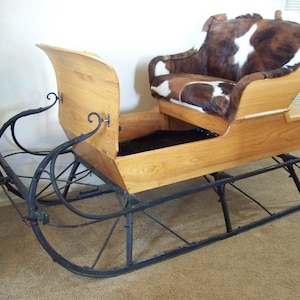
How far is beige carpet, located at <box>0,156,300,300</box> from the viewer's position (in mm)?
1286

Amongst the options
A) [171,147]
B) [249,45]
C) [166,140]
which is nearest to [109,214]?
[171,147]

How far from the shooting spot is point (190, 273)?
1381mm

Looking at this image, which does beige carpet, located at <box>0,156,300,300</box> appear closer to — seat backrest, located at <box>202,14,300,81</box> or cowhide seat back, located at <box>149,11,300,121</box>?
cowhide seat back, located at <box>149,11,300,121</box>

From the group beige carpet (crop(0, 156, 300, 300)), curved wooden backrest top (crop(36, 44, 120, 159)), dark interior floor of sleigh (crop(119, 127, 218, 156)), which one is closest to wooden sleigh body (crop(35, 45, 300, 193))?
curved wooden backrest top (crop(36, 44, 120, 159))

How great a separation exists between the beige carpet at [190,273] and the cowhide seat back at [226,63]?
59 cm

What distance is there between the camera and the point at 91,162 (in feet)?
4.85

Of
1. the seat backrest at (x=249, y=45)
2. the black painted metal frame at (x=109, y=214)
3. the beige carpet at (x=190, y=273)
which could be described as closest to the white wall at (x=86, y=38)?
the seat backrest at (x=249, y=45)

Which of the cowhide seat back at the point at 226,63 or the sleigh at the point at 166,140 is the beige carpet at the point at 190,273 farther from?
the cowhide seat back at the point at 226,63

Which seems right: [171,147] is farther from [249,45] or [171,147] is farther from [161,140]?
[249,45]

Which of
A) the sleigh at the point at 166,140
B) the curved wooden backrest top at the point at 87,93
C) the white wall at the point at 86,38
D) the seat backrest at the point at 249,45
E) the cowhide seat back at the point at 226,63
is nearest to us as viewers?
→ the curved wooden backrest top at the point at 87,93

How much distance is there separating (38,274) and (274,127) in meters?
1.16

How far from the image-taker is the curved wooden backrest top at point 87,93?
1.12 meters

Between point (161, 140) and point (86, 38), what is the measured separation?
2.25 feet

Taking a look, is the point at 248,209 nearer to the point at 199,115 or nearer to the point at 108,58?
the point at 199,115
